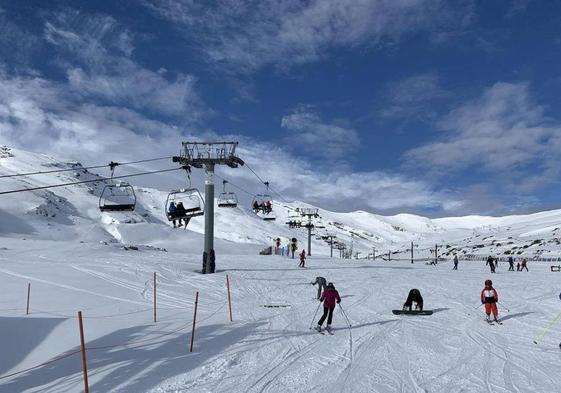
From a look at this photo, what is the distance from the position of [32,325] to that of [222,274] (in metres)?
16.0

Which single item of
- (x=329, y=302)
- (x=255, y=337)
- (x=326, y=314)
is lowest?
(x=255, y=337)

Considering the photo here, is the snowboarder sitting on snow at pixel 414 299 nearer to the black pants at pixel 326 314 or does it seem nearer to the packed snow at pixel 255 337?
the packed snow at pixel 255 337

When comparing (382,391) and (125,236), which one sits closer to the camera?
(382,391)

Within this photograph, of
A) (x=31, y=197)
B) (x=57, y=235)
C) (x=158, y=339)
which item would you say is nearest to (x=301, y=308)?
(x=158, y=339)

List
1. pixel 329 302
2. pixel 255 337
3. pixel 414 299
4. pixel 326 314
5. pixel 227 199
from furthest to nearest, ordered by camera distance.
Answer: pixel 227 199 → pixel 414 299 → pixel 329 302 → pixel 326 314 → pixel 255 337

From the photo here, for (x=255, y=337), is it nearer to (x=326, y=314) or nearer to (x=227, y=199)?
(x=326, y=314)

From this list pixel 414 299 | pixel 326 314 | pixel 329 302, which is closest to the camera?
pixel 326 314

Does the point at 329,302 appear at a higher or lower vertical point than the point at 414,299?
higher

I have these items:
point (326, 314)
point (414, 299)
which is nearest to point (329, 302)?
point (326, 314)

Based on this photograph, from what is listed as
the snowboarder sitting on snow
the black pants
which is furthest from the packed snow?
the snowboarder sitting on snow

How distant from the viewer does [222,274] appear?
28.4m

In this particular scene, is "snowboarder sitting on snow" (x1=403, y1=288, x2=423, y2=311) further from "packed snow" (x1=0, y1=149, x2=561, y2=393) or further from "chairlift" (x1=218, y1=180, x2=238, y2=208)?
"chairlift" (x1=218, y1=180, x2=238, y2=208)

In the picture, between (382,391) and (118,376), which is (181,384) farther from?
(382,391)

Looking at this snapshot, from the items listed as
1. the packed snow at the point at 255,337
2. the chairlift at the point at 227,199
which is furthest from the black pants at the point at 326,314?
the chairlift at the point at 227,199
